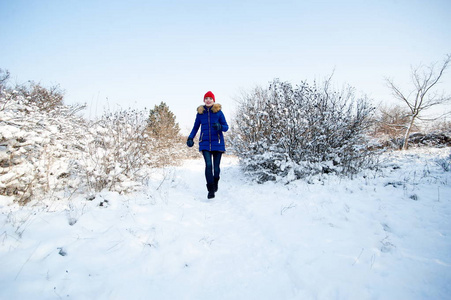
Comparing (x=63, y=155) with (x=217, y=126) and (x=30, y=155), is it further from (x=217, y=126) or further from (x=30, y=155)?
(x=217, y=126)

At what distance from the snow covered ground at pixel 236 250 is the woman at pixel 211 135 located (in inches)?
49.1

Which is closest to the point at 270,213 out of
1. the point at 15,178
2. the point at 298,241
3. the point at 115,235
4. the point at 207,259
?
the point at 298,241

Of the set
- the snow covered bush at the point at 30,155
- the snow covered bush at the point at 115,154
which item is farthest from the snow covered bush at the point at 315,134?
the snow covered bush at the point at 30,155

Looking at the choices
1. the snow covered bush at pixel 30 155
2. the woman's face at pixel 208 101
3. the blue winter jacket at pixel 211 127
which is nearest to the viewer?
the snow covered bush at pixel 30 155

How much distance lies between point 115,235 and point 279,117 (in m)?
4.55

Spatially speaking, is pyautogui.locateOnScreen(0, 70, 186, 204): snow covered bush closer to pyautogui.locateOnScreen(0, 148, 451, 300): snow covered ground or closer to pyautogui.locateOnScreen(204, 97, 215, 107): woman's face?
pyautogui.locateOnScreen(0, 148, 451, 300): snow covered ground

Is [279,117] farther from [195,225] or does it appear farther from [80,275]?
[80,275]

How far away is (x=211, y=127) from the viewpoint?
4.27 metres

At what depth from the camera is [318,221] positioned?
8.27 ft

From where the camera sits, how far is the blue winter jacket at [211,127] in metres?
4.23

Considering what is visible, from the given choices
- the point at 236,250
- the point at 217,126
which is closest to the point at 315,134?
the point at 217,126

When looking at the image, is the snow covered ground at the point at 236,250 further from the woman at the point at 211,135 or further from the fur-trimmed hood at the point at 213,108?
the fur-trimmed hood at the point at 213,108

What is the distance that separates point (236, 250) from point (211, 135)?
264 cm

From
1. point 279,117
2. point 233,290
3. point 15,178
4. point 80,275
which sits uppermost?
point 279,117
